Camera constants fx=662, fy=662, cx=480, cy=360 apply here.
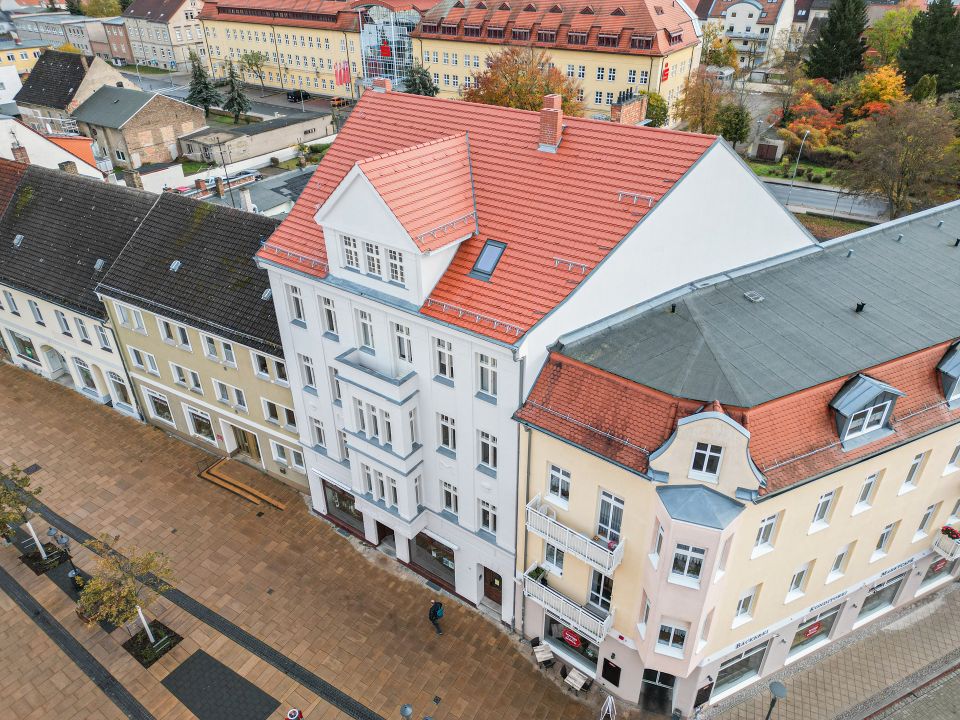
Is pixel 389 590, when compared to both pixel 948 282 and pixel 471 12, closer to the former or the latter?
pixel 948 282

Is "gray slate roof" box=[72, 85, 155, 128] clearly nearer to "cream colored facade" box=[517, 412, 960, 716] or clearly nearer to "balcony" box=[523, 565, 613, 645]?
"balcony" box=[523, 565, 613, 645]

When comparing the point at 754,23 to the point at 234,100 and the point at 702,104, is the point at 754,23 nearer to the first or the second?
the point at 702,104

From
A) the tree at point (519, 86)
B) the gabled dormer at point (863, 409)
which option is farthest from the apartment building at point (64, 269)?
the tree at point (519, 86)

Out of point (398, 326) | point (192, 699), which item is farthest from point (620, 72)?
point (192, 699)

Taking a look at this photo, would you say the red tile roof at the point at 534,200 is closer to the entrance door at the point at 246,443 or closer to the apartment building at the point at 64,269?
the entrance door at the point at 246,443

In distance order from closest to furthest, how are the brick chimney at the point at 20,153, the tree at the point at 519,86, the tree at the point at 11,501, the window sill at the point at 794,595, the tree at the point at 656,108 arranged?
the window sill at the point at 794,595 < the tree at the point at 11,501 < the brick chimney at the point at 20,153 < the tree at the point at 519,86 < the tree at the point at 656,108

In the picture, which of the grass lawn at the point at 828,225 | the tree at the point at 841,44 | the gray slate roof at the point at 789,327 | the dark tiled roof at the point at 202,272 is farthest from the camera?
the tree at the point at 841,44

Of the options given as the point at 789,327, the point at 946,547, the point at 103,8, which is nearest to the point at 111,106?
the point at 789,327
